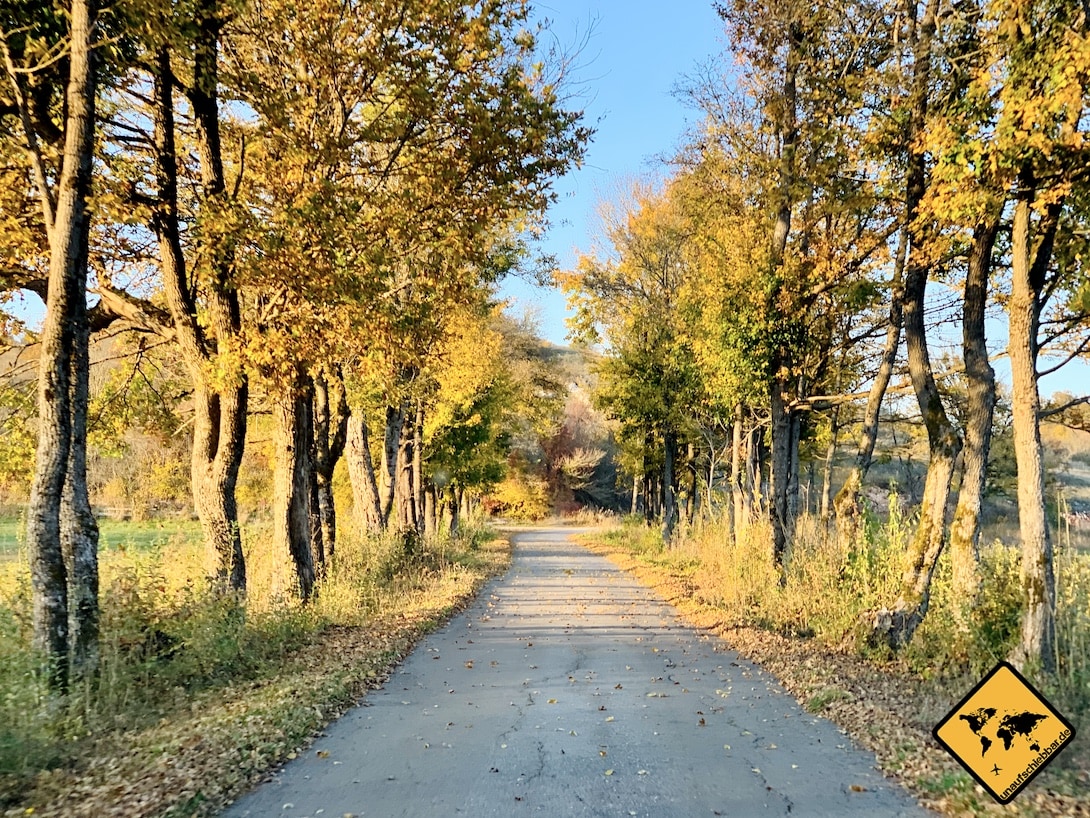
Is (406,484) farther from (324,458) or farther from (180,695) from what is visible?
(180,695)

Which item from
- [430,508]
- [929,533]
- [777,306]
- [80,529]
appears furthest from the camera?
[430,508]

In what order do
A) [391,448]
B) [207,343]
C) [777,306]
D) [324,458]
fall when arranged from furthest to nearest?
[391,448], [324,458], [777,306], [207,343]

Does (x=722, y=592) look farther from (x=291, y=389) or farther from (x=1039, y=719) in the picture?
(x=1039, y=719)

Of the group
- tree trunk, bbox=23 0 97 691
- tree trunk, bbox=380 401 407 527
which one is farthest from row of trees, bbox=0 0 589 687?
tree trunk, bbox=380 401 407 527

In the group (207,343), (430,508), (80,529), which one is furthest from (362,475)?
(430,508)

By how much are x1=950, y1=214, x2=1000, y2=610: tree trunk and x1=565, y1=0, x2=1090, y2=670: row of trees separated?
21mm

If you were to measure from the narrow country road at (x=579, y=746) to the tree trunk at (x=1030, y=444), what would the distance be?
2.27 meters

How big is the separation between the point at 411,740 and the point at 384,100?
871cm

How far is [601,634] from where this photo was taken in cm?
1105

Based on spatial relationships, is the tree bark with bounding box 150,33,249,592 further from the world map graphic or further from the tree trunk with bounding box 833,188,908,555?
the tree trunk with bounding box 833,188,908,555

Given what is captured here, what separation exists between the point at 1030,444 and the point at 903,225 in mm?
3981

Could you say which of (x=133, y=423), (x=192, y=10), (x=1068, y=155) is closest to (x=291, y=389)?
(x=133, y=423)

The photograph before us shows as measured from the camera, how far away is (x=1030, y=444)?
721 centimetres

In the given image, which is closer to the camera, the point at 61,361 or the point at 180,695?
the point at 61,361
